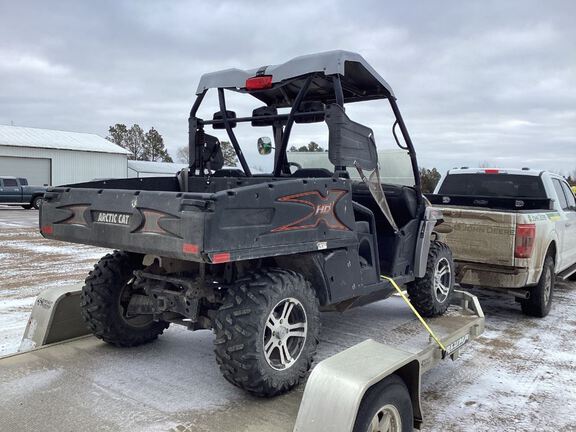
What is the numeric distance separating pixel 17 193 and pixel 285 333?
82.2 feet

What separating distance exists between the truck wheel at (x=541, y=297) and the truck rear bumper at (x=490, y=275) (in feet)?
1.37

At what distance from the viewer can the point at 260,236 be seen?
3055 mm

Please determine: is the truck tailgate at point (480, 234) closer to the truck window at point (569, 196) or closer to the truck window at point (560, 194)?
the truck window at point (560, 194)

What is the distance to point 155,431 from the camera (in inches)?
107

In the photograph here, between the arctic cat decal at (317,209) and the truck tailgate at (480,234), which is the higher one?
the arctic cat decal at (317,209)

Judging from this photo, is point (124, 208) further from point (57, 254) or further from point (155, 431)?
point (57, 254)

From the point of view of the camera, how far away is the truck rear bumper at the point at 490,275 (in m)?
5.91

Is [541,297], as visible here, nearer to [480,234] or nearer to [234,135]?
[480,234]

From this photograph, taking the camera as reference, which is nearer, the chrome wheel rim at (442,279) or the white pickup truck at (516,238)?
the chrome wheel rim at (442,279)

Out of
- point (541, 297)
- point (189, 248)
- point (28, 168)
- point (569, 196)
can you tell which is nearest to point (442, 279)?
point (541, 297)

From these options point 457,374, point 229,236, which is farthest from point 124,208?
point 457,374

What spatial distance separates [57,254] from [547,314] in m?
9.29

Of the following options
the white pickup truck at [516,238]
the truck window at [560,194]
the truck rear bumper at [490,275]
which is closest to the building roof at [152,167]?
the truck window at [560,194]

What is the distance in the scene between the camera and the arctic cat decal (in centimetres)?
326
